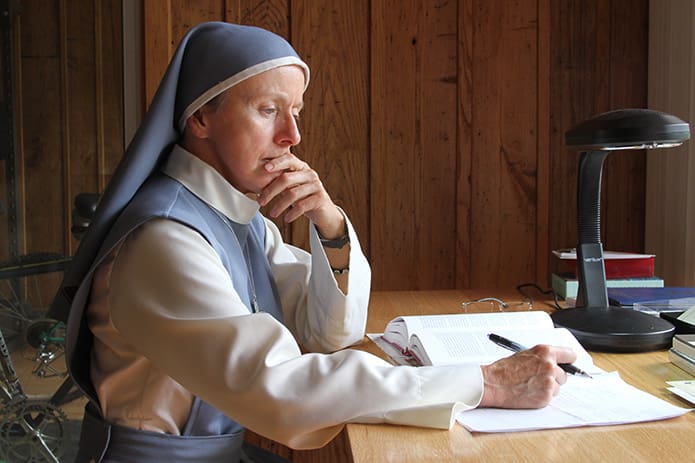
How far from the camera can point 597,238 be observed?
166 centimetres

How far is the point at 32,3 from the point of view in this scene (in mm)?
2107

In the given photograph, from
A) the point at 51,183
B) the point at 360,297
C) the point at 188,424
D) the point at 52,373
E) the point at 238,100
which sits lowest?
the point at 52,373

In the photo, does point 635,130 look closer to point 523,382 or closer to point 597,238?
point 597,238

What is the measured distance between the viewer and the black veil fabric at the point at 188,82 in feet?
3.96

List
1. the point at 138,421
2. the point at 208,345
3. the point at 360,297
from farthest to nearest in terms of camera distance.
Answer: the point at 360,297 → the point at 138,421 → the point at 208,345

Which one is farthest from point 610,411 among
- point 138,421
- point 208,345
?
point 138,421

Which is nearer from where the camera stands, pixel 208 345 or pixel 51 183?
pixel 208 345

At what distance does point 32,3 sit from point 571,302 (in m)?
1.69

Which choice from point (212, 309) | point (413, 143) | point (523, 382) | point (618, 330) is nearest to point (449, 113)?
point (413, 143)

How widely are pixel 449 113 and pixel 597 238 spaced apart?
926 mm

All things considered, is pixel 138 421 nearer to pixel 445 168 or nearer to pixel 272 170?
pixel 272 170

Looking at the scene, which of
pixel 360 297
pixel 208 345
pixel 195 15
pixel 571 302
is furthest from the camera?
pixel 195 15

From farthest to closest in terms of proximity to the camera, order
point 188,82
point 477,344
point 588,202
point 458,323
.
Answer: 1. point 588,202
2. point 458,323
3. point 477,344
4. point 188,82

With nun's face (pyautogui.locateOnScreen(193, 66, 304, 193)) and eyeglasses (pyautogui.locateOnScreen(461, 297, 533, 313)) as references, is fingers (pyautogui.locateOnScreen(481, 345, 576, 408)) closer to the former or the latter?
nun's face (pyautogui.locateOnScreen(193, 66, 304, 193))
